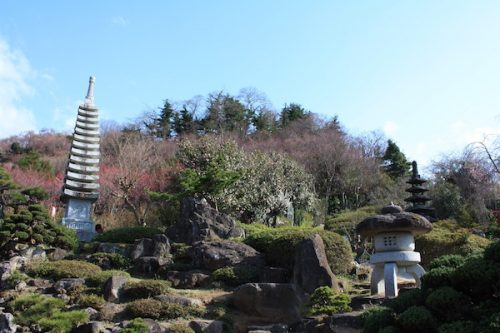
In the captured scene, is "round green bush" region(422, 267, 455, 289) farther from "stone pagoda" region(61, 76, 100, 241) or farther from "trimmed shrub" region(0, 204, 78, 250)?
"stone pagoda" region(61, 76, 100, 241)

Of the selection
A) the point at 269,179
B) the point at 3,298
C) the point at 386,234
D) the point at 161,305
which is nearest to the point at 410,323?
the point at 386,234

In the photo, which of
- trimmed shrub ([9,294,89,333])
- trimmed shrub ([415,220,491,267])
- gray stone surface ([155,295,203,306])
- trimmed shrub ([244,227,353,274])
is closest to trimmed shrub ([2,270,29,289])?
trimmed shrub ([9,294,89,333])

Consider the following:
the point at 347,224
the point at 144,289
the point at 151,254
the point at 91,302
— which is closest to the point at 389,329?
the point at 144,289

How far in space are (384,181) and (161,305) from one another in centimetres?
2274

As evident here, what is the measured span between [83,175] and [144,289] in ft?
38.4

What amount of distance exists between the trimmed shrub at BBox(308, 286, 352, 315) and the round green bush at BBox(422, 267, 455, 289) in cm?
344

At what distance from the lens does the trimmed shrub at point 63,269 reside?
1372 cm

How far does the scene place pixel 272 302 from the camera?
37.6ft

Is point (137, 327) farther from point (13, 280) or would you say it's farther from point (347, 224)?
point (347, 224)

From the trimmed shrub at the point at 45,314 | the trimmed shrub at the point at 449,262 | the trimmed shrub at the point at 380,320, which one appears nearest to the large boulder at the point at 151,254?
the trimmed shrub at the point at 45,314

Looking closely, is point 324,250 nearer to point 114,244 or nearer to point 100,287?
point 100,287

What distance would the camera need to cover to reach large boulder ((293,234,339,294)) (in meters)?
12.2

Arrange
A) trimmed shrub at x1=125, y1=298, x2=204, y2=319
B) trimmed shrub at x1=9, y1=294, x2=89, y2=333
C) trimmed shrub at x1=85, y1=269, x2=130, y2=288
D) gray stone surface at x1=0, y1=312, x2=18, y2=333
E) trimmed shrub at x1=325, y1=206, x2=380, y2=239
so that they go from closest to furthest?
trimmed shrub at x1=9, y1=294, x2=89, y2=333 < gray stone surface at x1=0, y1=312, x2=18, y2=333 < trimmed shrub at x1=125, y1=298, x2=204, y2=319 < trimmed shrub at x1=85, y1=269, x2=130, y2=288 < trimmed shrub at x1=325, y1=206, x2=380, y2=239

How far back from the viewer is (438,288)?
704cm
